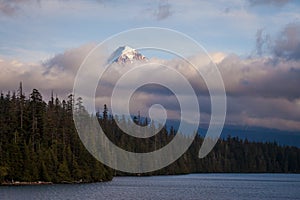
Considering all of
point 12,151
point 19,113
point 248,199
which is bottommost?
point 248,199

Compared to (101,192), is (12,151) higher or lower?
higher

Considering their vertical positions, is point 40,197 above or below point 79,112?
below

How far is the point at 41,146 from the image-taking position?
130500 mm

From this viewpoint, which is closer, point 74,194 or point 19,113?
point 74,194

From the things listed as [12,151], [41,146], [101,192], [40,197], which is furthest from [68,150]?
[40,197]

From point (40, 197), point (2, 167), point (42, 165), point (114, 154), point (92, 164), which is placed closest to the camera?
point (40, 197)

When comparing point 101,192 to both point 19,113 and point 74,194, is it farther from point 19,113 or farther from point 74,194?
point 19,113

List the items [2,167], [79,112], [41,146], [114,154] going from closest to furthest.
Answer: [2,167] < [41,146] < [79,112] < [114,154]

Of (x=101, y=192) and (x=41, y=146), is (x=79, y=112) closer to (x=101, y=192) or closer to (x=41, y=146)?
(x=41, y=146)

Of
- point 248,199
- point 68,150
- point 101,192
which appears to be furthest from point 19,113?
point 248,199

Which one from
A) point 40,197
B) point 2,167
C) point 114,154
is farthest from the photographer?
point 114,154

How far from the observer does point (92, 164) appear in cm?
14150

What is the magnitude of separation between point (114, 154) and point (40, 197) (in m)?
84.3

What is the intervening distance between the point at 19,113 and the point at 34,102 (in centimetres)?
424
